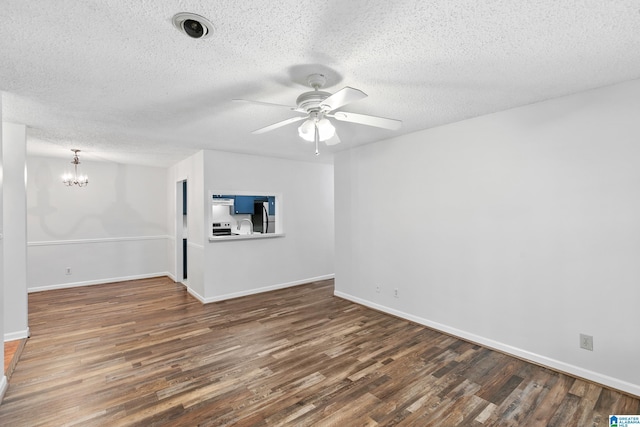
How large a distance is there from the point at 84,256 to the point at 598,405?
7475 mm

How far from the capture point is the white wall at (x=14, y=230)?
3.15m

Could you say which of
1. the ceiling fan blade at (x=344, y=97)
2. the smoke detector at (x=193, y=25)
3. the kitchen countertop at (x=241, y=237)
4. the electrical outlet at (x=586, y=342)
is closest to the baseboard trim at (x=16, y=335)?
the kitchen countertop at (x=241, y=237)

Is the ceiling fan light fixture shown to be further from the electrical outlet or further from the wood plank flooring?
the electrical outlet

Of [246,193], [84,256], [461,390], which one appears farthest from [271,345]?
[84,256]

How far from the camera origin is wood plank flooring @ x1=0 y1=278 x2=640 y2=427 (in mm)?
2035

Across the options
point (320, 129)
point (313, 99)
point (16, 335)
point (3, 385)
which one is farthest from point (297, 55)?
point (16, 335)

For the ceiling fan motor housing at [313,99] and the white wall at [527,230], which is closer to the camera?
the ceiling fan motor housing at [313,99]

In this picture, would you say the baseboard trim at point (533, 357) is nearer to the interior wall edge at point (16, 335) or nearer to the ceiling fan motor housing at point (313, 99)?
the ceiling fan motor housing at point (313, 99)

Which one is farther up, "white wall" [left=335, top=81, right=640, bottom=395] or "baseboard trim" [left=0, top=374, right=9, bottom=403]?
"white wall" [left=335, top=81, right=640, bottom=395]

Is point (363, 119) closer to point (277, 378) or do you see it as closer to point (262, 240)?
point (277, 378)

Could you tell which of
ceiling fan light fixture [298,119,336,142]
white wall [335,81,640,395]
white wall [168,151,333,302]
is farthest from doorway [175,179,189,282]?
ceiling fan light fixture [298,119,336,142]

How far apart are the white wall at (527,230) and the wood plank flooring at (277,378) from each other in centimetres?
28

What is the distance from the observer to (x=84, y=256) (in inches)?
222

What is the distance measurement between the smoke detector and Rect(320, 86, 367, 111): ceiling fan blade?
2.47 feet
